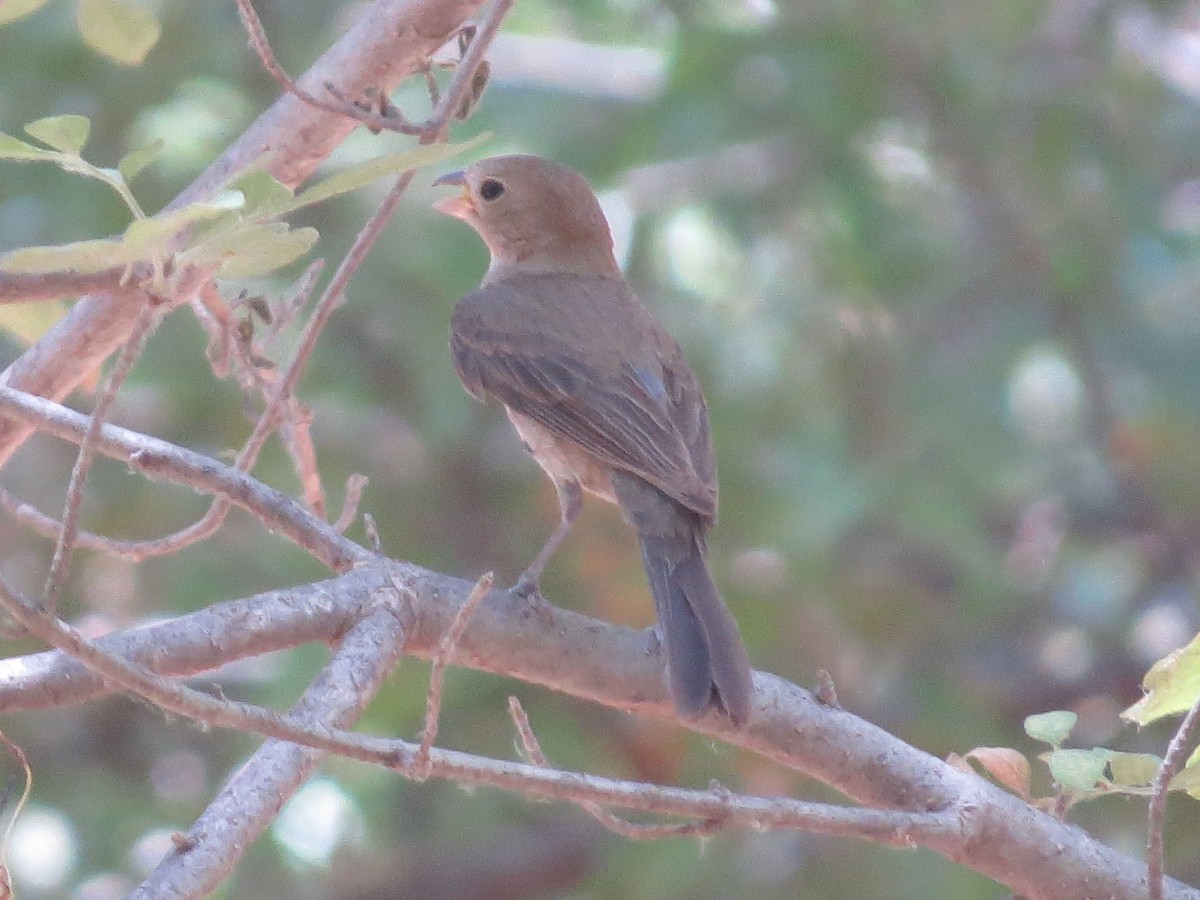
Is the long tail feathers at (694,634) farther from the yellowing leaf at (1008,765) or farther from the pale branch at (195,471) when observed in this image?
the pale branch at (195,471)

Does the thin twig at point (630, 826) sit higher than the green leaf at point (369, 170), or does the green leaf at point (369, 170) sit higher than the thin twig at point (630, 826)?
the green leaf at point (369, 170)

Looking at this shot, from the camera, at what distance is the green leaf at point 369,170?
188 cm

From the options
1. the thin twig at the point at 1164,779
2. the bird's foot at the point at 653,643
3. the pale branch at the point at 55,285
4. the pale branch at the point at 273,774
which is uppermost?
the pale branch at the point at 55,285

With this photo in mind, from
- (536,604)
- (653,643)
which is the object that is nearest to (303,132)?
(536,604)

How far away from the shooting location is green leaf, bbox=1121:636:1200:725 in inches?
84.6

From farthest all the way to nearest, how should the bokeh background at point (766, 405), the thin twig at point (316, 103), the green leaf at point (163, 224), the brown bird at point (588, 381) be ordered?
the bokeh background at point (766, 405) < the brown bird at point (588, 381) < the thin twig at point (316, 103) < the green leaf at point (163, 224)

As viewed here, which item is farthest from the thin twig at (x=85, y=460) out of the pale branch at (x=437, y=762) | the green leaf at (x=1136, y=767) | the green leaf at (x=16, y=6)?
the green leaf at (x=1136, y=767)

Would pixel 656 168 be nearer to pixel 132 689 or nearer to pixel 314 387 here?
pixel 314 387

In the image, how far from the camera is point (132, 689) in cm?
188

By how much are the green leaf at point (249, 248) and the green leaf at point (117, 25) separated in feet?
2.72

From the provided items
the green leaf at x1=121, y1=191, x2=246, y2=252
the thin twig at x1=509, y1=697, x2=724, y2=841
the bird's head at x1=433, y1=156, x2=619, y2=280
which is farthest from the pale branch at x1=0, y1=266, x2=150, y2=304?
the bird's head at x1=433, y1=156, x2=619, y2=280

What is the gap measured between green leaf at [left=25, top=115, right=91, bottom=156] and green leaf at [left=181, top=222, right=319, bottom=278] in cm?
18

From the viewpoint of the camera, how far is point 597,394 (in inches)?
171

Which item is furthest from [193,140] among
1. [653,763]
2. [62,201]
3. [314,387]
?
[653,763]
